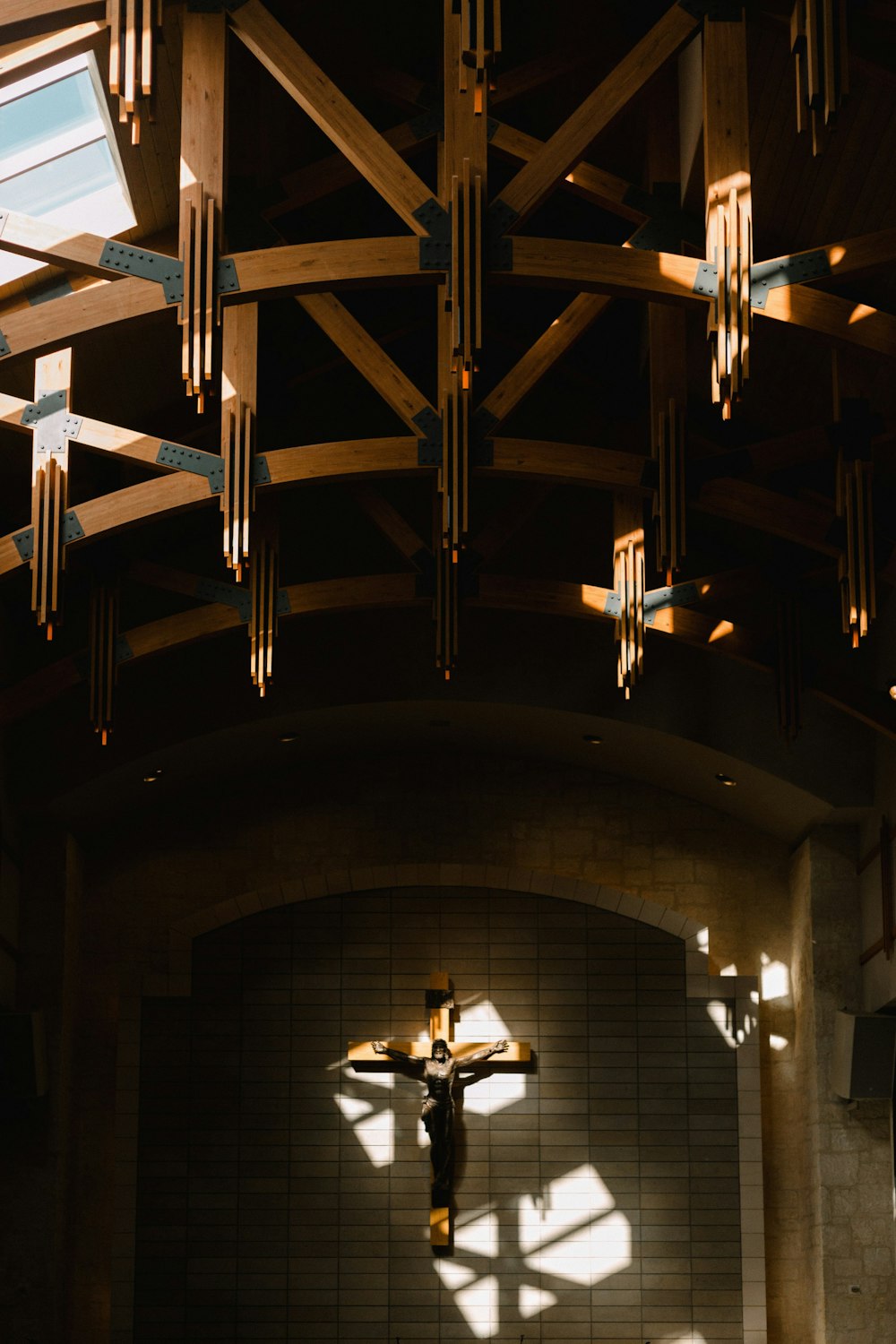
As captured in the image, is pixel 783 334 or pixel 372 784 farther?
pixel 372 784

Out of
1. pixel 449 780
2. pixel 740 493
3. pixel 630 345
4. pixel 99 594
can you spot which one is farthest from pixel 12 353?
pixel 449 780

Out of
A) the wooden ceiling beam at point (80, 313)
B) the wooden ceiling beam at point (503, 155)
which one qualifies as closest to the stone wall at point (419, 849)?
the wooden ceiling beam at point (503, 155)

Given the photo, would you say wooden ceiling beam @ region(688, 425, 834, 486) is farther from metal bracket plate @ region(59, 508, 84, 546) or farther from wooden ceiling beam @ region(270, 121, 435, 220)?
metal bracket plate @ region(59, 508, 84, 546)

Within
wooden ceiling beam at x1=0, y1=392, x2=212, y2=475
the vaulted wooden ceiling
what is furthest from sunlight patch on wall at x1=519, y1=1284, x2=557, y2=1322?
wooden ceiling beam at x1=0, y1=392, x2=212, y2=475

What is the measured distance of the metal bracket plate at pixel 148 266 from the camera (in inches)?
360

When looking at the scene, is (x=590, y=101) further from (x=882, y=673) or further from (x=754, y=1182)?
(x=754, y=1182)

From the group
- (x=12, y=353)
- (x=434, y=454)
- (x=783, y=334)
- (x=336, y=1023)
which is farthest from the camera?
(x=336, y=1023)

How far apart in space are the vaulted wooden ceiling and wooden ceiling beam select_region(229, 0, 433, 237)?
2 cm

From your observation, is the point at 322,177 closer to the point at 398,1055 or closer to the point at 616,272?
the point at 616,272

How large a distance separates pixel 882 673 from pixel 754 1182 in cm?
500

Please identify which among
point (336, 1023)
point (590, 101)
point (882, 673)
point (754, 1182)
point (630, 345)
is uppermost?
point (630, 345)

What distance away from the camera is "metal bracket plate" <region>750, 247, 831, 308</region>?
357 inches

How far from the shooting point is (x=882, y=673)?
13.9 meters

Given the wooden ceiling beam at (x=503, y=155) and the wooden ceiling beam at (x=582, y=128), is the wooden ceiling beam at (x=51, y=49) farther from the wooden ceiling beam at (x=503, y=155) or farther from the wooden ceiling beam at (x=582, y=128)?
the wooden ceiling beam at (x=503, y=155)
